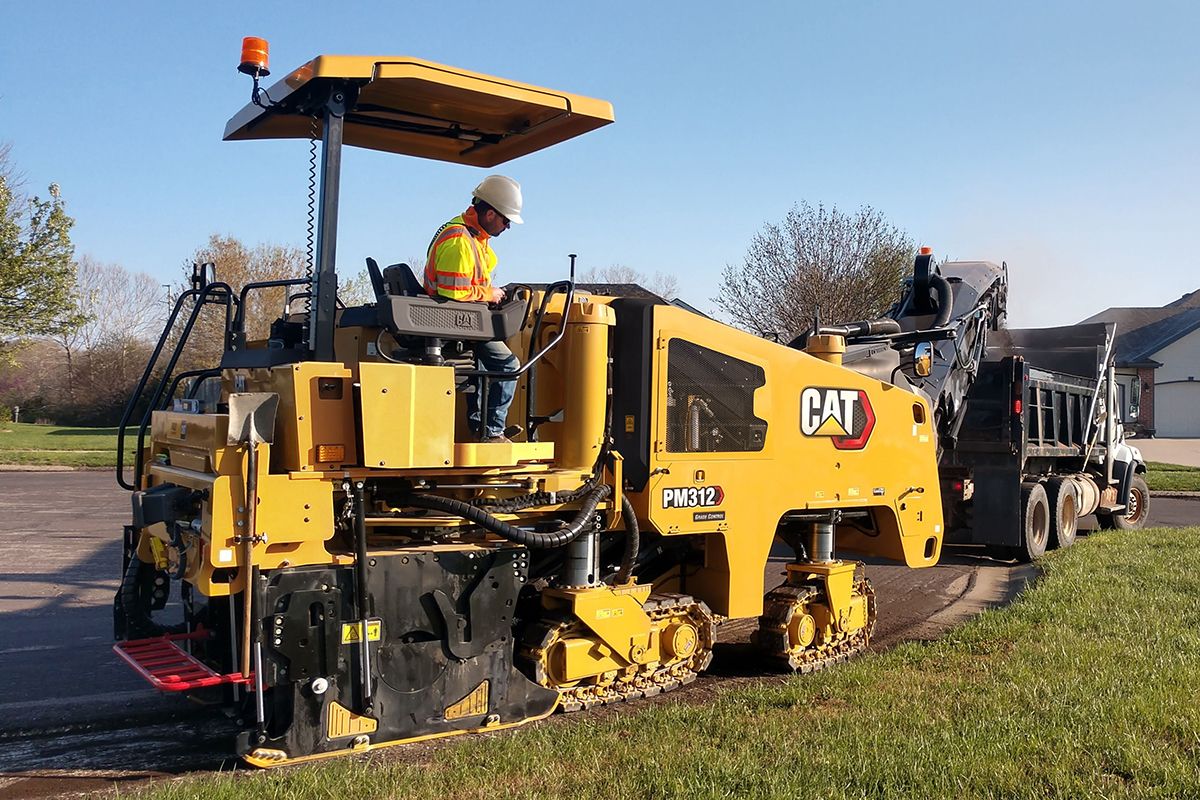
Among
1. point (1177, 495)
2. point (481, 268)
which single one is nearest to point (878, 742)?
point (481, 268)

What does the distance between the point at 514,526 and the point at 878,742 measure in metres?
2.05

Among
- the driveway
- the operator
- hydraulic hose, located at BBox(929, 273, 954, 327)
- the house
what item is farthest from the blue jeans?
the house

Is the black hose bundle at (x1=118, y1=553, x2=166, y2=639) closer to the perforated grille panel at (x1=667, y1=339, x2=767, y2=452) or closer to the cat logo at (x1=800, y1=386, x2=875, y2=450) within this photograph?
the perforated grille panel at (x1=667, y1=339, x2=767, y2=452)

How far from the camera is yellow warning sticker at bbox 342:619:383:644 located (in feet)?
15.6

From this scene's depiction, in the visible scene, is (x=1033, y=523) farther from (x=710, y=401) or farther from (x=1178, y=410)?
(x=1178, y=410)

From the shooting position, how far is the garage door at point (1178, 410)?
44.2 meters

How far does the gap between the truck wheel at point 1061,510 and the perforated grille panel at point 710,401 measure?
24.4 feet

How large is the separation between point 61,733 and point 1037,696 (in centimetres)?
516

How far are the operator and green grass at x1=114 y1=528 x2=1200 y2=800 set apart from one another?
161 centimetres

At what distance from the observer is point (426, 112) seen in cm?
568

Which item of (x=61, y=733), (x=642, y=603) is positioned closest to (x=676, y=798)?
(x=642, y=603)

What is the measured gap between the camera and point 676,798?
4129 millimetres

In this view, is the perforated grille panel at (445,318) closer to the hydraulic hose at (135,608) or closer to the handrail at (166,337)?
the handrail at (166,337)

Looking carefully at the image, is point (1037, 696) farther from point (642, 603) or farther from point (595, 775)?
point (595, 775)
